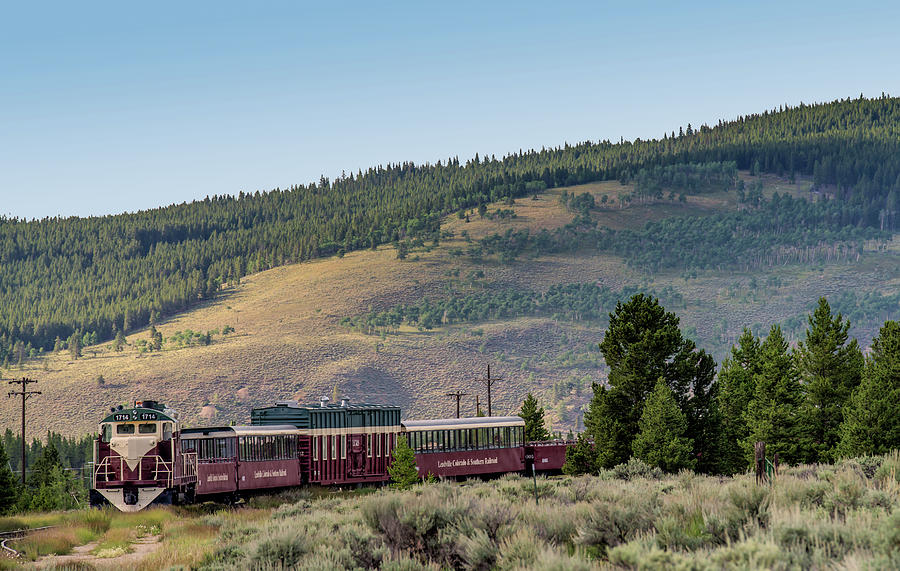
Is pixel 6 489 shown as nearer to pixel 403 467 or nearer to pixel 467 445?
pixel 403 467

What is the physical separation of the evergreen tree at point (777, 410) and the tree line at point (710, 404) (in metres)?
0.05

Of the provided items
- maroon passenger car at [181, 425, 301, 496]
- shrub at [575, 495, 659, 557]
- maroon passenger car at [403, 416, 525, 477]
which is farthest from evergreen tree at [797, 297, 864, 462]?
shrub at [575, 495, 659, 557]

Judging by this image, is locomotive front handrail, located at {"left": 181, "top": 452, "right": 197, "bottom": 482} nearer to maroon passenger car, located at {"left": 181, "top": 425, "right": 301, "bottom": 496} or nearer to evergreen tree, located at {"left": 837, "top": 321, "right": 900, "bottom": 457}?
maroon passenger car, located at {"left": 181, "top": 425, "right": 301, "bottom": 496}

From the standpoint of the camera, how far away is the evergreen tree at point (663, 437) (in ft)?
135

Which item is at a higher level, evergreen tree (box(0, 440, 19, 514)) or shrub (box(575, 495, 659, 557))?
shrub (box(575, 495, 659, 557))

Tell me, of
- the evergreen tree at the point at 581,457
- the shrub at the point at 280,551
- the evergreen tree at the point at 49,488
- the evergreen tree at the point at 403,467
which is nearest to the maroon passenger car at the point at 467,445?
the evergreen tree at the point at 403,467

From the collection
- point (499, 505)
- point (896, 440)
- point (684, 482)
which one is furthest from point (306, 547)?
point (896, 440)

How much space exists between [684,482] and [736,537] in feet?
37.0

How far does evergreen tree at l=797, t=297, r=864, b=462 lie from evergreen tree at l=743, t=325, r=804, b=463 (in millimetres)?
1046

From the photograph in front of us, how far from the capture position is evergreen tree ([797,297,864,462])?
163 feet

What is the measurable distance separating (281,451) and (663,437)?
16456 millimetres

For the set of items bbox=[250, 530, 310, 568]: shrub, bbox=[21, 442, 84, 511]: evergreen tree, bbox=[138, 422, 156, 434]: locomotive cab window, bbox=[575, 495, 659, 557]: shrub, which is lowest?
bbox=[21, 442, 84, 511]: evergreen tree

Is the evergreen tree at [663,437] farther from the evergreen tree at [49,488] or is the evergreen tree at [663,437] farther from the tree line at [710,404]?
the evergreen tree at [49,488]

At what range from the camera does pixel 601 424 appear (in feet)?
146
